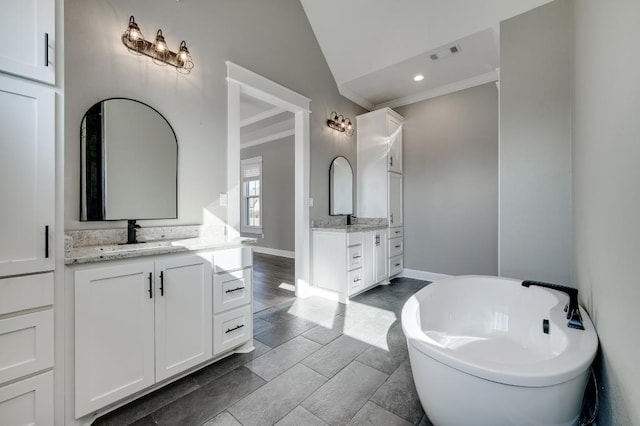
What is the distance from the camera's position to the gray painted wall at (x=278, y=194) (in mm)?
5809

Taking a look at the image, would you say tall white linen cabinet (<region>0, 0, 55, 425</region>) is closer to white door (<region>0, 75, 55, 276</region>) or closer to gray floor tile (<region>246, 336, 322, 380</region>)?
white door (<region>0, 75, 55, 276</region>)

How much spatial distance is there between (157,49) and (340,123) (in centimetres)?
241

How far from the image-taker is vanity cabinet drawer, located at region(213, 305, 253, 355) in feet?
6.19

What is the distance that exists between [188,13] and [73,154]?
1470 millimetres

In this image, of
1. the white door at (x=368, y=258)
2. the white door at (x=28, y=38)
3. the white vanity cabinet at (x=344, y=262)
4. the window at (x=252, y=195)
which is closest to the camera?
the white door at (x=28, y=38)

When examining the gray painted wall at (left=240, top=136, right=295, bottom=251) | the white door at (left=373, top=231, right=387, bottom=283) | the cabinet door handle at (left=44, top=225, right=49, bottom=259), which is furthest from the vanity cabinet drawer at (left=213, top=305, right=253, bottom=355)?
the gray painted wall at (left=240, top=136, right=295, bottom=251)

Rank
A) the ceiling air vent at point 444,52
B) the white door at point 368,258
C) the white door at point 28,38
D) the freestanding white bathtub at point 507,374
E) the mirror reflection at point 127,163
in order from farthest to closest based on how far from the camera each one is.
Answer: the white door at point 368,258
the ceiling air vent at point 444,52
the mirror reflection at point 127,163
the white door at point 28,38
the freestanding white bathtub at point 507,374

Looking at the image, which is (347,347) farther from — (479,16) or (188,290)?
(479,16)

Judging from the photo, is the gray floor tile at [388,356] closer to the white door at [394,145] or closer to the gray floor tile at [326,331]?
the gray floor tile at [326,331]

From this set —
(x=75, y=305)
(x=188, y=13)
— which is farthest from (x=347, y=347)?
(x=188, y=13)

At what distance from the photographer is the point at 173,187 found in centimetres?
211

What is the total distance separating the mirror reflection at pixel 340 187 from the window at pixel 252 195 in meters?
3.02

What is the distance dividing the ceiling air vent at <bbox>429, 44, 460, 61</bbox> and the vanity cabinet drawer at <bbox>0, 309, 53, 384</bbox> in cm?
390

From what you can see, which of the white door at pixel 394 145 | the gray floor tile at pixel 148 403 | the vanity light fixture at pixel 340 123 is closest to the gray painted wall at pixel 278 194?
the vanity light fixture at pixel 340 123
